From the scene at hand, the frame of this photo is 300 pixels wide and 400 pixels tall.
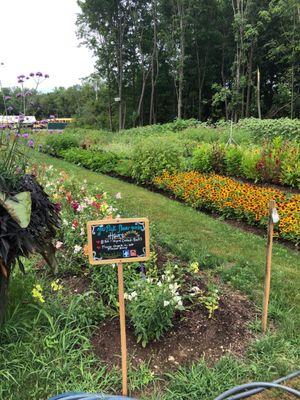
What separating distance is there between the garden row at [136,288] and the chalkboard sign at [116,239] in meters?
0.56

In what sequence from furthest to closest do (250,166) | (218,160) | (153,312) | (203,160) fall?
(203,160)
(218,160)
(250,166)
(153,312)

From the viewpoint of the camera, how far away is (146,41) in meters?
30.1

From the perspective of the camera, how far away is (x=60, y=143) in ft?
52.5

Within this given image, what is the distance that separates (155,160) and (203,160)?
114 centimetres

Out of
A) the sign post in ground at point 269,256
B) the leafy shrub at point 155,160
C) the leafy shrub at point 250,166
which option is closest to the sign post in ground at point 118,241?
the sign post in ground at point 269,256

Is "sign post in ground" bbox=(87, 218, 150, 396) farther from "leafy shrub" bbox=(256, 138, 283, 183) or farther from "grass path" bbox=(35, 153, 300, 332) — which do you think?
"leafy shrub" bbox=(256, 138, 283, 183)

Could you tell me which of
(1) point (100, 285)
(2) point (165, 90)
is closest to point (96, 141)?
(1) point (100, 285)

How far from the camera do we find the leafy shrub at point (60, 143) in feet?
51.8

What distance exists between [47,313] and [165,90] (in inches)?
1317

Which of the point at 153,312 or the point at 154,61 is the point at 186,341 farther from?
the point at 154,61

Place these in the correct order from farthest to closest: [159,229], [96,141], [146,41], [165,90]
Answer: [165,90], [146,41], [96,141], [159,229]

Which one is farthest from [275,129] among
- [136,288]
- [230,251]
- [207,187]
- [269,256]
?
[136,288]

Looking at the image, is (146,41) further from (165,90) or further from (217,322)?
(217,322)

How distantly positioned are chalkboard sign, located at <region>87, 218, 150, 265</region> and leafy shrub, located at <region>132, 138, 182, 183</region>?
6362 mm
